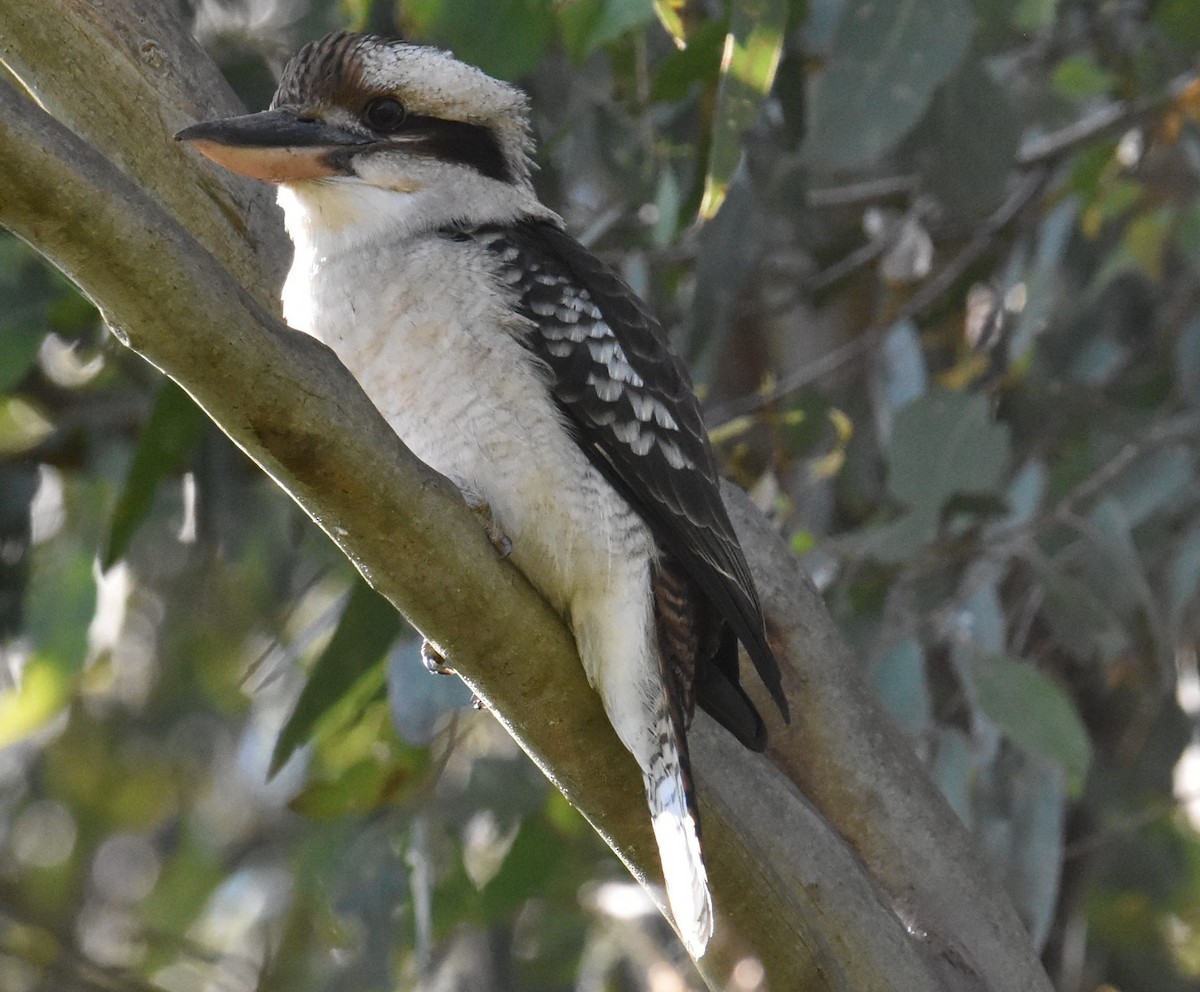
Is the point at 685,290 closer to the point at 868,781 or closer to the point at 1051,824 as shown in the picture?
the point at 1051,824

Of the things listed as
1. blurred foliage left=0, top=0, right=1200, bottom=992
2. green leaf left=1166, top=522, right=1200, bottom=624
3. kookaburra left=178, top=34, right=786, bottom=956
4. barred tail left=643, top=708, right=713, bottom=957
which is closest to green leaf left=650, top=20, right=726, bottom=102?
blurred foliage left=0, top=0, right=1200, bottom=992

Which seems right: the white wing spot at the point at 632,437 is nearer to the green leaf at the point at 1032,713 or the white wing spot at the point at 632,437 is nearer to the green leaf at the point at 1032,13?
the green leaf at the point at 1032,713

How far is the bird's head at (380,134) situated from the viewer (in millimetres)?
1867

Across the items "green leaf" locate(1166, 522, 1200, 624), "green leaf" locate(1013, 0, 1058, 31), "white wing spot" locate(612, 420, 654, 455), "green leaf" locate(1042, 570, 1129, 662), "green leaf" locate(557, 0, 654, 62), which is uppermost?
"green leaf" locate(557, 0, 654, 62)

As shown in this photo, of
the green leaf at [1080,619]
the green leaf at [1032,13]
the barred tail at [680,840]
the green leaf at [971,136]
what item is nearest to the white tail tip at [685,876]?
the barred tail at [680,840]

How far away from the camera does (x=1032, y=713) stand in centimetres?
225

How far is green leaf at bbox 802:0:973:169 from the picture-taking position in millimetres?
2168

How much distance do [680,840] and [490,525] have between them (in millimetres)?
352

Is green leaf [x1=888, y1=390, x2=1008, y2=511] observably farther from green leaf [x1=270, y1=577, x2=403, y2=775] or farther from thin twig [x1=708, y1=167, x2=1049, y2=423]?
green leaf [x1=270, y1=577, x2=403, y2=775]

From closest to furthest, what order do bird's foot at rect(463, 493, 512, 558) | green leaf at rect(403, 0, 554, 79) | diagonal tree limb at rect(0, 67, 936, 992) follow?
diagonal tree limb at rect(0, 67, 936, 992) → bird's foot at rect(463, 493, 512, 558) → green leaf at rect(403, 0, 554, 79)

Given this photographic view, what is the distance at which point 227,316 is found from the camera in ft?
3.95

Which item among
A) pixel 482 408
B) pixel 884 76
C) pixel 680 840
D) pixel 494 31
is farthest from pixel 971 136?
pixel 680 840

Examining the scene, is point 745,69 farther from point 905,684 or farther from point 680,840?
point 905,684

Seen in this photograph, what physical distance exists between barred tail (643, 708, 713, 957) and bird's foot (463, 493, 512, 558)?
217 millimetres
